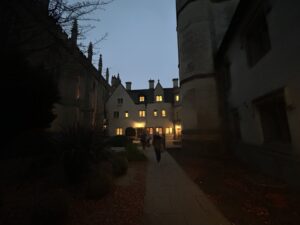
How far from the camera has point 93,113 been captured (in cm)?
2878

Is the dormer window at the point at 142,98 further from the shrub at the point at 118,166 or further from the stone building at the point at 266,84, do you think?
the shrub at the point at 118,166

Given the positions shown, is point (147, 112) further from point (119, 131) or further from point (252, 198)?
point (252, 198)

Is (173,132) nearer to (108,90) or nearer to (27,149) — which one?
(108,90)

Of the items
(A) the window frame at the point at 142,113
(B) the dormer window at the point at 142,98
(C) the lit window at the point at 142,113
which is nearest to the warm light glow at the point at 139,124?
(A) the window frame at the point at 142,113

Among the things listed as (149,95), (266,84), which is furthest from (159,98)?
(266,84)

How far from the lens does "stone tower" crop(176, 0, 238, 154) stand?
1316 centimetres

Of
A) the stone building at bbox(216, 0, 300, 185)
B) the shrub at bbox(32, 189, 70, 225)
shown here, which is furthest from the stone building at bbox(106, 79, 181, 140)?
the shrub at bbox(32, 189, 70, 225)

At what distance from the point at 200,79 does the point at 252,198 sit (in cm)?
1036

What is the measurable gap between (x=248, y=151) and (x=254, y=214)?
19.7 ft

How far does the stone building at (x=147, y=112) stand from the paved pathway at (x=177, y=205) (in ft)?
78.4

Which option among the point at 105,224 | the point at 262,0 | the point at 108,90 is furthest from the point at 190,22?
the point at 108,90

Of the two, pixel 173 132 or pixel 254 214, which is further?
pixel 173 132

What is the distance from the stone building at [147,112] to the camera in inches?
1218

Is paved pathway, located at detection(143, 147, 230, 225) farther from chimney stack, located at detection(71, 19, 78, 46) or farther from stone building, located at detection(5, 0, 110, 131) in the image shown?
chimney stack, located at detection(71, 19, 78, 46)
